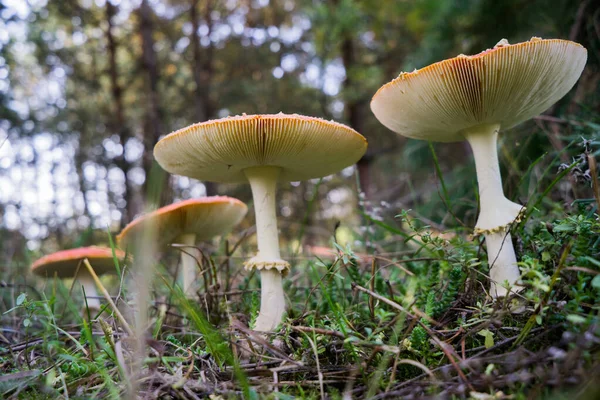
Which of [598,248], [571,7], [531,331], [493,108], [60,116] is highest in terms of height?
[60,116]

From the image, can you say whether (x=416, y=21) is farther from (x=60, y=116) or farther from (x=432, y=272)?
(x=60, y=116)

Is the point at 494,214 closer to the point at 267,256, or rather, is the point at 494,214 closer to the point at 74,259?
the point at 267,256

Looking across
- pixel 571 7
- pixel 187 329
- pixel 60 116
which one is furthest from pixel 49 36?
pixel 571 7

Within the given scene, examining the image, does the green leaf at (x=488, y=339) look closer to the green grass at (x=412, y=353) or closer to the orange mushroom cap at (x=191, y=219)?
the green grass at (x=412, y=353)

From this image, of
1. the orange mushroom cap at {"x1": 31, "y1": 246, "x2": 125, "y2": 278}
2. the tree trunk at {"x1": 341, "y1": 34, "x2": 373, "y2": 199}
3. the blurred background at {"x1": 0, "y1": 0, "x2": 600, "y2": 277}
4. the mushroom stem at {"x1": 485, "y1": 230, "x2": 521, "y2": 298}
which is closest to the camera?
the mushroom stem at {"x1": 485, "y1": 230, "x2": 521, "y2": 298}

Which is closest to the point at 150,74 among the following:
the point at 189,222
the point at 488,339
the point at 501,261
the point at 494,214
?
the point at 189,222

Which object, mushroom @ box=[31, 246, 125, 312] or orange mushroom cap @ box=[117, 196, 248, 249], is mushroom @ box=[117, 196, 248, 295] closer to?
orange mushroom cap @ box=[117, 196, 248, 249]

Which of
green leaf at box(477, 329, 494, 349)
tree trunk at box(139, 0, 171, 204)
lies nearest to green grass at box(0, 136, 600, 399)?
green leaf at box(477, 329, 494, 349)
